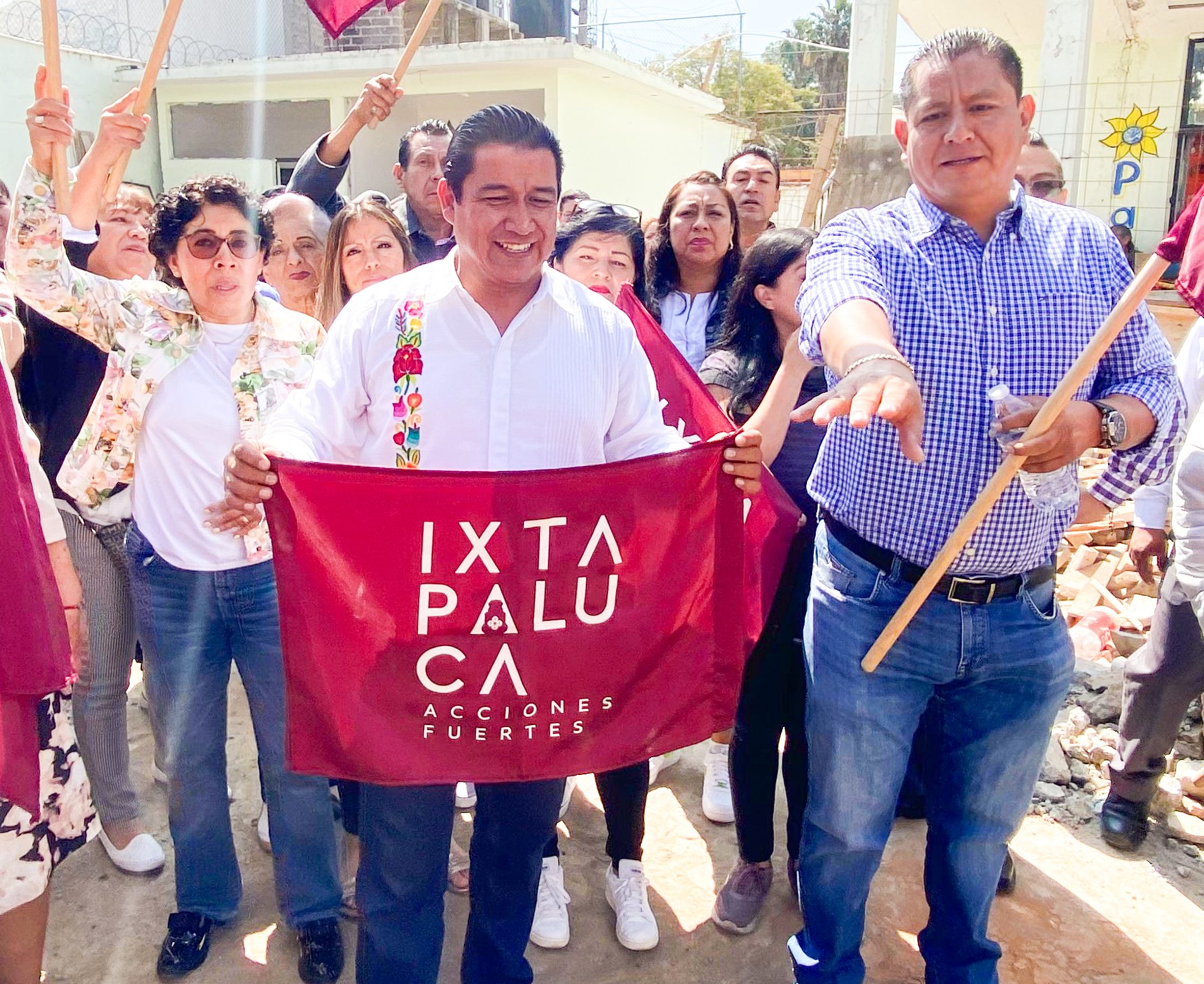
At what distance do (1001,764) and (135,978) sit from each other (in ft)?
8.14

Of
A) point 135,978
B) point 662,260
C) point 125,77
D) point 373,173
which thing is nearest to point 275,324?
point 662,260

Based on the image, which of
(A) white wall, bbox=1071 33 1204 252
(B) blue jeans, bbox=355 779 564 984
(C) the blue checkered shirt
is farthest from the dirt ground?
(A) white wall, bbox=1071 33 1204 252

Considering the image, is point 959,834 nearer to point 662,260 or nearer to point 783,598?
point 783,598

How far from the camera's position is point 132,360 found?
A: 9.20 ft

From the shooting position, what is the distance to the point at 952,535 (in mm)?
2162

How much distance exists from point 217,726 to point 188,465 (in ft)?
2.56

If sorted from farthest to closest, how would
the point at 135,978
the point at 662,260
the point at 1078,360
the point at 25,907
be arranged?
the point at 662,260
the point at 135,978
the point at 25,907
the point at 1078,360

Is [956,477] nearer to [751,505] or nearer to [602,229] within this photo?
[751,505]

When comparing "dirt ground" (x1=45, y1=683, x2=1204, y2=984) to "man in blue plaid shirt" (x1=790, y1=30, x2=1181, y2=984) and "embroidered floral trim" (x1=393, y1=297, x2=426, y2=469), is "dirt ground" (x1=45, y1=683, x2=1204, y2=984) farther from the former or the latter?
"embroidered floral trim" (x1=393, y1=297, x2=426, y2=469)

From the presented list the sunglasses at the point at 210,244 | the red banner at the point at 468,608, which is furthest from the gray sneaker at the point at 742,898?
the sunglasses at the point at 210,244

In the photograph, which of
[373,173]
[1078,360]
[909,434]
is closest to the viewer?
[909,434]

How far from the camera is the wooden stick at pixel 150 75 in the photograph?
2.64 metres

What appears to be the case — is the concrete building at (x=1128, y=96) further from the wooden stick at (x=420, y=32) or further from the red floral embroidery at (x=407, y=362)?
the red floral embroidery at (x=407, y=362)

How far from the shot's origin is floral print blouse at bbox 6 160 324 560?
276cm
